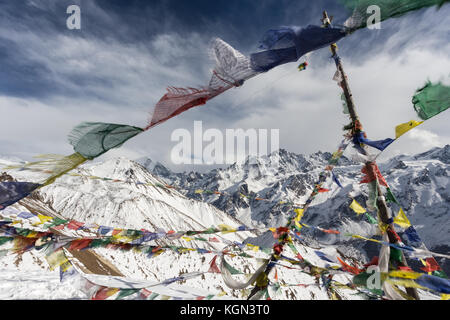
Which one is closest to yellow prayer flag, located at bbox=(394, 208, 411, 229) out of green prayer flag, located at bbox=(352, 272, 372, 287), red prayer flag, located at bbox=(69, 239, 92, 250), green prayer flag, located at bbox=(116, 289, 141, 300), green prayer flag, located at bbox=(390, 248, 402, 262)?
green prayer flag, located at bbox=(390, 248, 402, 262)

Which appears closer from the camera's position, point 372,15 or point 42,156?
point 372,15

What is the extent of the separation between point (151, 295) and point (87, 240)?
7.52 ft

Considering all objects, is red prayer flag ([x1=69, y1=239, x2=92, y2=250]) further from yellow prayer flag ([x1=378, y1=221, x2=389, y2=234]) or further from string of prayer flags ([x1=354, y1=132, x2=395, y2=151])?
string of prayer flags ([x1=354, y1=132, x2=395, y2=151])

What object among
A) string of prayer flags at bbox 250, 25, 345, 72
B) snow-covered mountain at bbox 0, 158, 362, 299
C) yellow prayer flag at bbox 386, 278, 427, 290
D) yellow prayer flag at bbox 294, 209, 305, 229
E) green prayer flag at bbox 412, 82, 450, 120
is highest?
string of prayer flags at bbox 250, 25, 345, 72

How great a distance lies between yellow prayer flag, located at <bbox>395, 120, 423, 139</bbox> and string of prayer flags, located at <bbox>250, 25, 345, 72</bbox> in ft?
6.92

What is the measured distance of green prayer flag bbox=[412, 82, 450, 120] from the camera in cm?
374

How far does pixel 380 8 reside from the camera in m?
3.11

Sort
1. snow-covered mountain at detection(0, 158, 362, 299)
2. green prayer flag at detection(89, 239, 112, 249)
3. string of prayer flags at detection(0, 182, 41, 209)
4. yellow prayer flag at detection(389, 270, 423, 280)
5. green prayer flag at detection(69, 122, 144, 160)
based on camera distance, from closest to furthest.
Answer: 1. yellow prayer flag at detection(389, 270, 423, 280)
2. green prayer flag at detection(69, 122, 144, 160)
3. string of prayer flags at detection(0, 182, 41, 209)
4. green prayer flag at detection(89, 239, 112, 249)
5. snow-covered mountain at detection(0, 158, 362, 299)

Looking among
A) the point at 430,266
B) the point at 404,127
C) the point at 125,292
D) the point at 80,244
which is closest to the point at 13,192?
the point at 80,244

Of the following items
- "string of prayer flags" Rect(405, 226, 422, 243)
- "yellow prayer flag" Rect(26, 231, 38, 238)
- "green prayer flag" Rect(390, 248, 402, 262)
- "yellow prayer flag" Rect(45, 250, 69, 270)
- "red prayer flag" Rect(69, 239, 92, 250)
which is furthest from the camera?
"string of prayer flags" Rect(405, 226, 422, 243)

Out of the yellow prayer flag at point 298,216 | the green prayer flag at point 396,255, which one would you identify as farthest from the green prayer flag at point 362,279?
the yellow prayer flag at point 298,216
